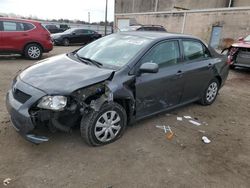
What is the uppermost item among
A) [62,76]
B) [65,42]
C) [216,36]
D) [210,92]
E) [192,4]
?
[192,4]

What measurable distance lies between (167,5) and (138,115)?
94.2 feet

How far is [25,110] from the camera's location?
116 inches

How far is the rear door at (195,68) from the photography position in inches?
173

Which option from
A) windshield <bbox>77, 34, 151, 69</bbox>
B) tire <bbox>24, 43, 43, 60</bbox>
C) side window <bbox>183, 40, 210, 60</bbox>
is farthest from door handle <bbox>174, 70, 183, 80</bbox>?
tire <bbox>24, 43, 43, 60</bbox>

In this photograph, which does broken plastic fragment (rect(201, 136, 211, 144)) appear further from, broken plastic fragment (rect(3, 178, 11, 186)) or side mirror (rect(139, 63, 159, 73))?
broken plastic fragment (rect(3, 178, 11, 186))

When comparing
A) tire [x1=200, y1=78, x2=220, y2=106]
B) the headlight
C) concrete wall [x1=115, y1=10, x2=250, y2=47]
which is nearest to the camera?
the headlight

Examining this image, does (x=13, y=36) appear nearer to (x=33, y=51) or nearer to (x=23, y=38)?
(x=23, y=38)

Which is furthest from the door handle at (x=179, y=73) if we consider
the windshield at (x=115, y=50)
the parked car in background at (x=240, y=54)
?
the parked car in background at (x=240, y=54)

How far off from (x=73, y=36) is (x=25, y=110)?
15.4 meters

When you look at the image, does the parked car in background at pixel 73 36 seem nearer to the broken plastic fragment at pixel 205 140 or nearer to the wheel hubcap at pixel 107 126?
the wheel hubcap at pixel 107 126

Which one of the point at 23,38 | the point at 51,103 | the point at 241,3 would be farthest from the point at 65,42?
the point at 241,3

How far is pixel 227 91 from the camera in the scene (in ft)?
22.1

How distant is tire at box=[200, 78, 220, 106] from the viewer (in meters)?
5.15

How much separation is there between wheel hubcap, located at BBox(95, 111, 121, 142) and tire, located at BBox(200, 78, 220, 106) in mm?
2429
